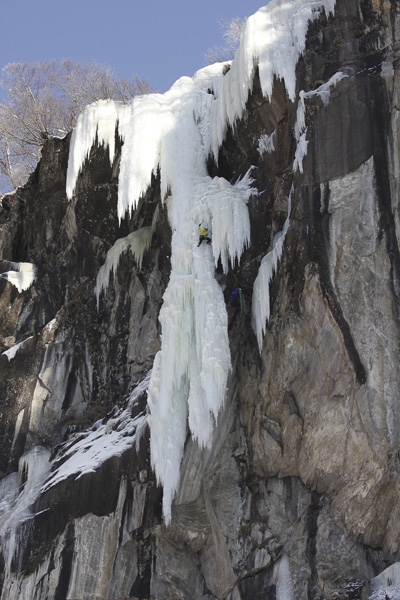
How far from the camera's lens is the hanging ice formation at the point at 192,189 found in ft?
39.2

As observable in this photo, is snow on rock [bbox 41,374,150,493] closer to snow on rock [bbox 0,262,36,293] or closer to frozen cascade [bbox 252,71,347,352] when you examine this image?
frozen cascade [bbox 252,71,347,352]

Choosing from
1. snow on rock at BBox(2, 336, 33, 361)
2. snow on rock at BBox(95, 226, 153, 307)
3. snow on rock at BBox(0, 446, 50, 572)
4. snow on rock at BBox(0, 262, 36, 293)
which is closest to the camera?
snow on rock at BBox(0, 446, 50, 572)

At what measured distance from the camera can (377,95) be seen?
11.8 m

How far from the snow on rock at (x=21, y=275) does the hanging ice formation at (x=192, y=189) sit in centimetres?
158

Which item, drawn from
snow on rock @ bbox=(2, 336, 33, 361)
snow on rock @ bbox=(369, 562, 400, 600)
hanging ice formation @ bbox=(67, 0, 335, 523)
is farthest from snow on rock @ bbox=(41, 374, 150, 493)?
snow on rock @ bbox=(369, 562, 400, 600)

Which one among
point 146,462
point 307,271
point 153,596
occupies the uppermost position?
point 307,271

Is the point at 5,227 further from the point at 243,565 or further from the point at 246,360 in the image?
the point at 243,565

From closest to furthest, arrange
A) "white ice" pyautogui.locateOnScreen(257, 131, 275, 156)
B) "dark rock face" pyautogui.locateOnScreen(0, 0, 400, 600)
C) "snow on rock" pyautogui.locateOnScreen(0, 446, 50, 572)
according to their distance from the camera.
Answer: "dark rock face" pyautogui.locateOnScreen(0, 0, 400, 600), "snow on rock" pyautogui.locateOnScreen(0, 446, 50, 572), "white ice" pyautogui.locateOnScreen(257, 131, 275, 156)

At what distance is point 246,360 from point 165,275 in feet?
10.2

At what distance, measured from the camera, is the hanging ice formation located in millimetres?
11938

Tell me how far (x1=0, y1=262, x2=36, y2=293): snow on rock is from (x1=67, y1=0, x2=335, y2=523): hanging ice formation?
62.1 inches

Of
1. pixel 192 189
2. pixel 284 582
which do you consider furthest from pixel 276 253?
pixel 284 582

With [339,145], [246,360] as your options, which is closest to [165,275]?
[246,360]

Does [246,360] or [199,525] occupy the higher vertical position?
[246,360]
